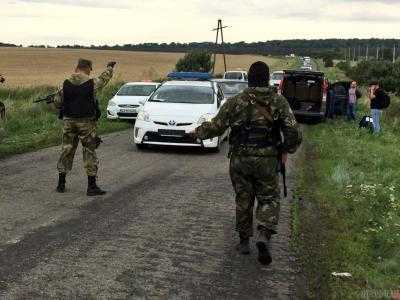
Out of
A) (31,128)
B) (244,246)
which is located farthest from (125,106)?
(244,246)

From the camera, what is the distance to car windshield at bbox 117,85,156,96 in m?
22.0

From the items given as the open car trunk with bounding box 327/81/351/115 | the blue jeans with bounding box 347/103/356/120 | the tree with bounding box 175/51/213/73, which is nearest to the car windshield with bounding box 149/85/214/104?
the blue jeans with bounding box 347/103/356/120

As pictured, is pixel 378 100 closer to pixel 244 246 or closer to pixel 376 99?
pixel 376 99

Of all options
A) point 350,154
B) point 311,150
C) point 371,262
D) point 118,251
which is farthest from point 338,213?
point 311,150

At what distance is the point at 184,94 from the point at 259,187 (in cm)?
913

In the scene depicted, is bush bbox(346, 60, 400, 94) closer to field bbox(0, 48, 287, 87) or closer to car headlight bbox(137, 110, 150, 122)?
field bbox(0, 48, 287, 87)

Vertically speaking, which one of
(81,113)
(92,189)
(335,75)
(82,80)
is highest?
(82,80)

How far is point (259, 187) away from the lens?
5.78 m

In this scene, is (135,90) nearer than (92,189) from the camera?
No

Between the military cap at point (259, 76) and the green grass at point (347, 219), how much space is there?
175 centimetres

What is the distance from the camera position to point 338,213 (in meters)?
7.85

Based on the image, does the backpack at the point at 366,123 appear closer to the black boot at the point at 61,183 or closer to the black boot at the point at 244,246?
the black boot at the point at 61,183

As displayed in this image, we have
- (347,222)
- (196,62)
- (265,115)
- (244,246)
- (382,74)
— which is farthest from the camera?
(382,74)

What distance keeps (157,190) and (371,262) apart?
3853mm
